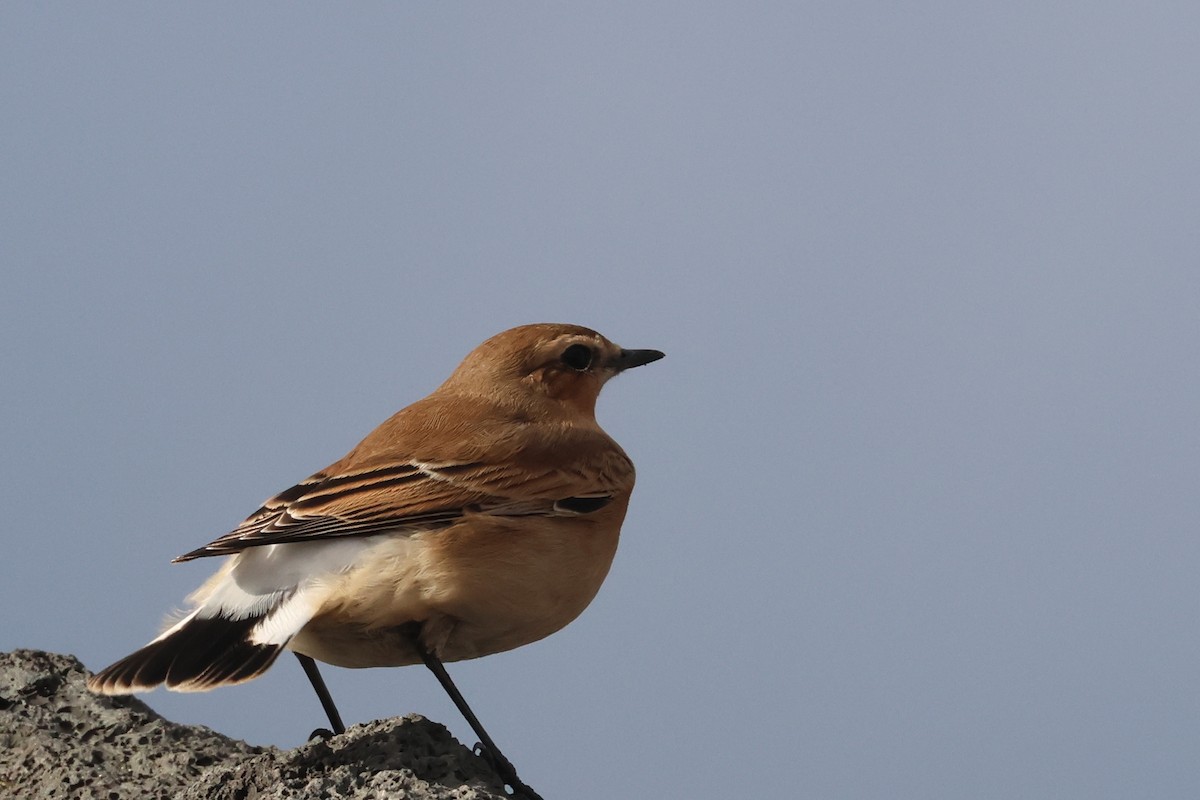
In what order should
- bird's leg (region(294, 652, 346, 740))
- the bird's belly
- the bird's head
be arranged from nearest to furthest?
the bird's belly
bird's leg (region(294, 652, 346, 740))
the bird's head

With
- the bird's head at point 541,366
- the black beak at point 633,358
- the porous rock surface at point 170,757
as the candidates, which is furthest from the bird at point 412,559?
the black beak at point 633,358

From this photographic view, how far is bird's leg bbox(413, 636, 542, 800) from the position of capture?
643 centimetres

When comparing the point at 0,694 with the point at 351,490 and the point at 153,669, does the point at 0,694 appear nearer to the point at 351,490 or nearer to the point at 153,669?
the point at 153,669

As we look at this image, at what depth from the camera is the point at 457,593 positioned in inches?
245

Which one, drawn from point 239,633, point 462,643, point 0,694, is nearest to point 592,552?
point 462,643

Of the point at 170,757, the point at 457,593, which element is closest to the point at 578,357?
the point at 457,593

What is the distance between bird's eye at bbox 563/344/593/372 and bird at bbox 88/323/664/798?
575 millimetres

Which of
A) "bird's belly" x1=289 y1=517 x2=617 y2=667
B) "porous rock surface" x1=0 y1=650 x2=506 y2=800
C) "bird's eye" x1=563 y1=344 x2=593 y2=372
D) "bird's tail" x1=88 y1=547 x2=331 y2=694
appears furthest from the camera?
"bird's eye" x1=563 y1=344 x2=593 y2=372

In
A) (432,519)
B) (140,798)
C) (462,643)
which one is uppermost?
(432,519)

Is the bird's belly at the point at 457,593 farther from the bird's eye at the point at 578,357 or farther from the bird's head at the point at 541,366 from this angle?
the bird's eye at the point at 578,357

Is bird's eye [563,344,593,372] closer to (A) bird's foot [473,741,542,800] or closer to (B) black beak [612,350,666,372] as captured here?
(B) black beak [612,350,666,372]

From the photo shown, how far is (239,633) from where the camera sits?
600 cm

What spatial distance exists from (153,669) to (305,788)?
872 mm

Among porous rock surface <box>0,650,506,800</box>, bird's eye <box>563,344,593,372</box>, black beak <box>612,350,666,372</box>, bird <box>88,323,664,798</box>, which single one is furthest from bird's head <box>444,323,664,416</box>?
porous rock surface <box>0,650,506,800</box>
